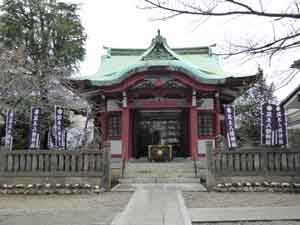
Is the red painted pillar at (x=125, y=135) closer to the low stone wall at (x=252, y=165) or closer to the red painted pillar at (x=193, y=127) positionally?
the red painted pillar at (x=193, y=127)

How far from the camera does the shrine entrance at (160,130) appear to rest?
19750mm

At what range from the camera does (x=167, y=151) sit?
17.7 meters

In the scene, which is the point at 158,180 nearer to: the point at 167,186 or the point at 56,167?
the point at 167,186

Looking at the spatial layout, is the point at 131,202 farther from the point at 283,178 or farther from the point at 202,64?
the point at 202,64

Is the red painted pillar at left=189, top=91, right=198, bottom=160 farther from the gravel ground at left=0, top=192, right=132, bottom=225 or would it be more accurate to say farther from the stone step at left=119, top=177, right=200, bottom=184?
the gravel ground at left=0, top=192, right=132, bottom=225

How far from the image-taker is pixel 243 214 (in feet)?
22.6

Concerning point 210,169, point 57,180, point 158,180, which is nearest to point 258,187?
point 210,169

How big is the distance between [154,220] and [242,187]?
17.4 feet

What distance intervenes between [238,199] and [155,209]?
284 centimetres

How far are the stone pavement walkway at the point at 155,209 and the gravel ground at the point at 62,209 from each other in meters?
0.32

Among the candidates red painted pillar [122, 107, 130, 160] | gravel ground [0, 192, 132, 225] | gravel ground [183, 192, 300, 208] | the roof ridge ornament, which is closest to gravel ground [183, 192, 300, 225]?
gravel ground [183, 192, 300, 208]

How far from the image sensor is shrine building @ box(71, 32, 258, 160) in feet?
56.7

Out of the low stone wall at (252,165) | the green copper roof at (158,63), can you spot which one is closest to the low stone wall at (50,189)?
the low stone wall at (252,165)

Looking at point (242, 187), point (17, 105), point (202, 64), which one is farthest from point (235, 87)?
point (17, 105)
